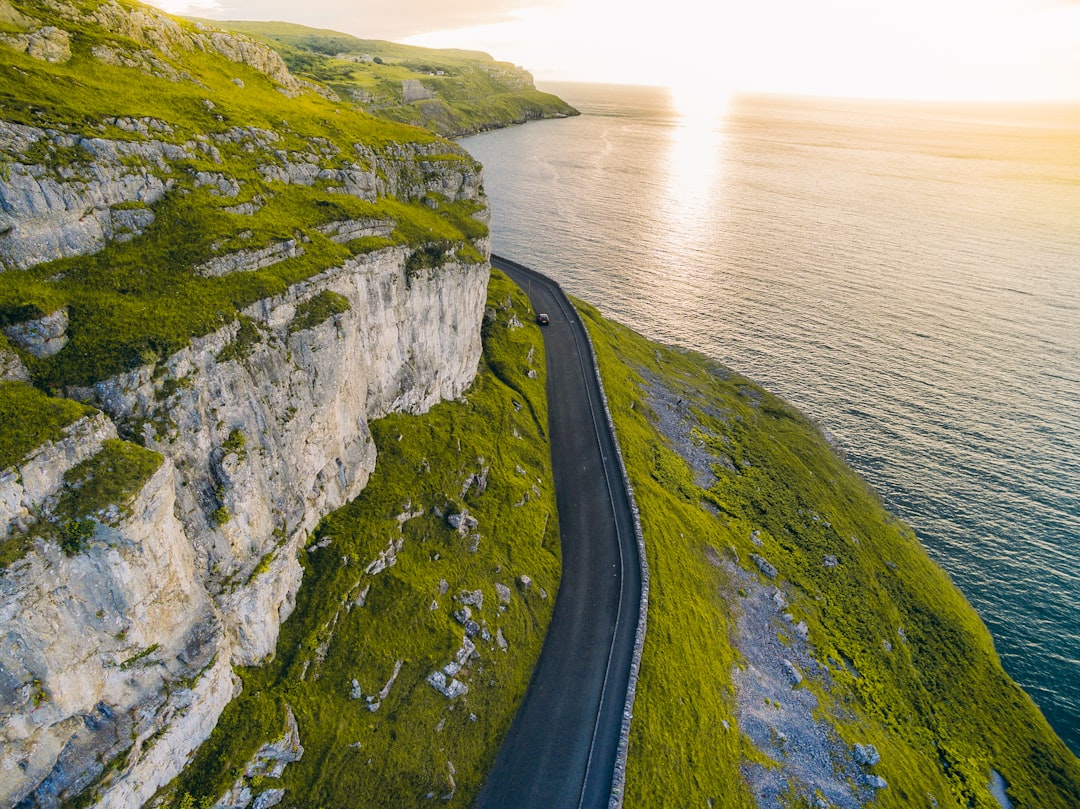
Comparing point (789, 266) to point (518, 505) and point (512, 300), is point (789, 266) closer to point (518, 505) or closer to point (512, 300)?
point (512, 300)

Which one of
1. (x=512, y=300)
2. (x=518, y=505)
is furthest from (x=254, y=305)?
(x=512, y=300)

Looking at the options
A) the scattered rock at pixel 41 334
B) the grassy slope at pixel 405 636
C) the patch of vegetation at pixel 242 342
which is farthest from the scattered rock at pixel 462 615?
the scattered rock at pixel 41 334

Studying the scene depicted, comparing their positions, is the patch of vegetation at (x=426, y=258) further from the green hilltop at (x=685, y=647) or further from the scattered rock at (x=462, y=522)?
the scattered rock at (x=462, y=522)

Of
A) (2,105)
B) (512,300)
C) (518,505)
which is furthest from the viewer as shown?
(512,300)

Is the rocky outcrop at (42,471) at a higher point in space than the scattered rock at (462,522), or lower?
higher

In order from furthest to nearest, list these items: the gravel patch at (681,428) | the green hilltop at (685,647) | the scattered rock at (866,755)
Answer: the gravel patch at (681,428) → the scattered rock at (866,755) → the green hilltop at (685,647)

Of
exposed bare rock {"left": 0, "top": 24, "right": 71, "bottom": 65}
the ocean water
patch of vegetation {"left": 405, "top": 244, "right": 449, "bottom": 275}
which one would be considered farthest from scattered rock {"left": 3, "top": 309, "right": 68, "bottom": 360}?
the ocean water
